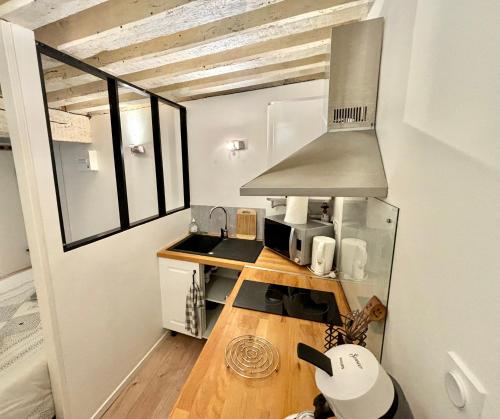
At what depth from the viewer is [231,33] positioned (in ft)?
4.04

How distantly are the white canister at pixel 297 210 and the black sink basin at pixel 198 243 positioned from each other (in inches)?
38.7

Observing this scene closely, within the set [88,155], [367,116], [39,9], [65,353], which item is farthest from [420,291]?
[88,155]

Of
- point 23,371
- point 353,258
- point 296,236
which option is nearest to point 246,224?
point 296,236

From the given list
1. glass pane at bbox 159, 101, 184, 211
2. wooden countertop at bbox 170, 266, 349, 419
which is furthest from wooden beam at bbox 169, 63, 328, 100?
wooden countertop at bbox 170, 266, 349, 419

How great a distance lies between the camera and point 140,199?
262cm

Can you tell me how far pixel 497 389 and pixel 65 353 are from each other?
1.79 meters

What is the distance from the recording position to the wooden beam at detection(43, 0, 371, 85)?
109cm

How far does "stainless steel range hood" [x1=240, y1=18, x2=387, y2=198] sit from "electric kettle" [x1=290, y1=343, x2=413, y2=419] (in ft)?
1.57

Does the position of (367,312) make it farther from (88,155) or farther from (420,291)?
(88,155)

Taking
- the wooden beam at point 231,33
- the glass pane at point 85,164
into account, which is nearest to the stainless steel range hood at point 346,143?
the wooden beam at point 231,33

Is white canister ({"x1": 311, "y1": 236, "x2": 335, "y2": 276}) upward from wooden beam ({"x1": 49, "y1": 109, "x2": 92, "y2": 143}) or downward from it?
downward

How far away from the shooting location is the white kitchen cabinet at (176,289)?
1.87 meters

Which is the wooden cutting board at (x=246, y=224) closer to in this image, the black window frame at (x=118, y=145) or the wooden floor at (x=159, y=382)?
the black window frame at (x=118, y=145)

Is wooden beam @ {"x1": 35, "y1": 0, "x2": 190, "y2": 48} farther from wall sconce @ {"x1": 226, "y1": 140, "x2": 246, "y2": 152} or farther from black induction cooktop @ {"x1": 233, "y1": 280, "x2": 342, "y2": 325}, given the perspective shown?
black induction cooktop @ {"x1": 233, "y1": 280, "x2": 342, "y2": 325}
